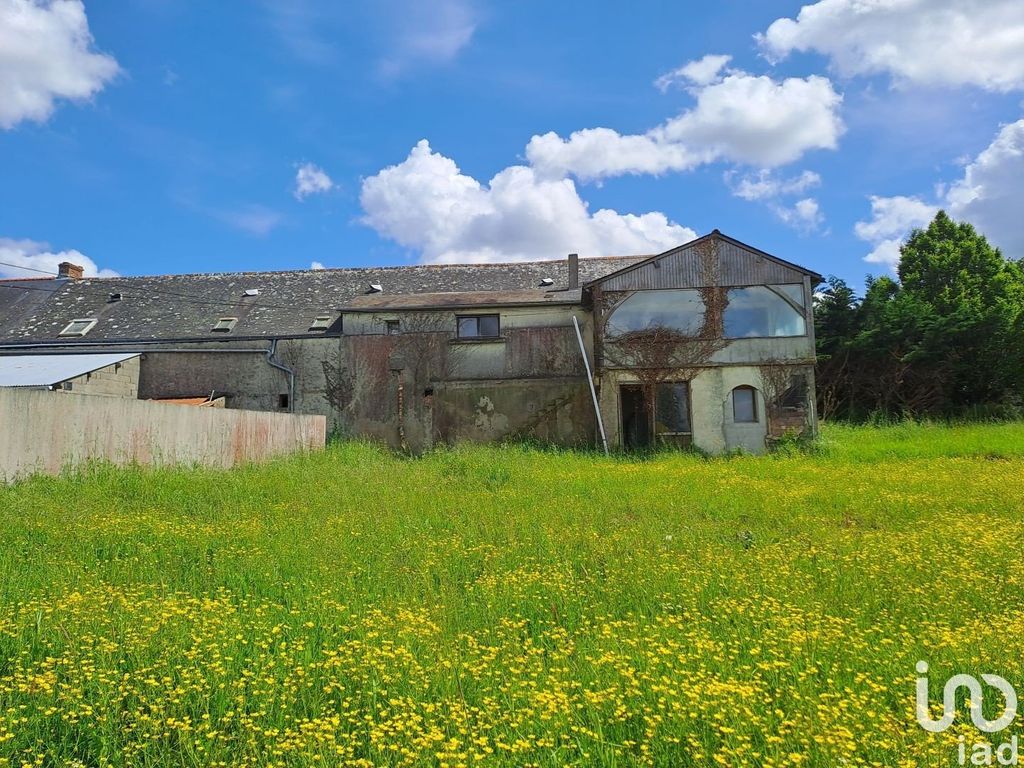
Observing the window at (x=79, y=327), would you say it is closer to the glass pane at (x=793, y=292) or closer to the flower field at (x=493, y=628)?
the flower field at (x=493, y=628)

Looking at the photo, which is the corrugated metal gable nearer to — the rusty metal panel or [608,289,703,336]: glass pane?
the rusty metal panel

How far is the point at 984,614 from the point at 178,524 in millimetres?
7947

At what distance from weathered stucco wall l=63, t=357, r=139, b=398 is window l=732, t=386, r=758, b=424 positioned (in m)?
17.3

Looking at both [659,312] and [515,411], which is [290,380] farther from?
[659,312]

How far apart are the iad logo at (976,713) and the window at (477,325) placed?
1684 cm

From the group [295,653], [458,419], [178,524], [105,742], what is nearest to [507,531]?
[295,653]

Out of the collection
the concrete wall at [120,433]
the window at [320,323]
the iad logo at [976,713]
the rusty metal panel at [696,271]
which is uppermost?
the rusty metal panel at [696,271]

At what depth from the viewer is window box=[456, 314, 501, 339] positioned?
64.7ft

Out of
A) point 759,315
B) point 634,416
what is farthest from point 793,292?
point 634,416

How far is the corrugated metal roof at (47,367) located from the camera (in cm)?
1395

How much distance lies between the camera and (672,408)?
57.7 ft

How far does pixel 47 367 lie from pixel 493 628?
1657cm

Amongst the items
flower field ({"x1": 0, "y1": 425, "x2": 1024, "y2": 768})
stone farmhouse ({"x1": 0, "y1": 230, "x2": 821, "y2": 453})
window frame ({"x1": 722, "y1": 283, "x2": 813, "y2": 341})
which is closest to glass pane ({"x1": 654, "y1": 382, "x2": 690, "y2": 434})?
stone farmhouse ({"x1": 0, "y1": 230, "x2": 821, "y2": 453})

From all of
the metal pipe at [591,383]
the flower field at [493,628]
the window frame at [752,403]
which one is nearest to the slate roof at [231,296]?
the metal pipe at [591,383]
